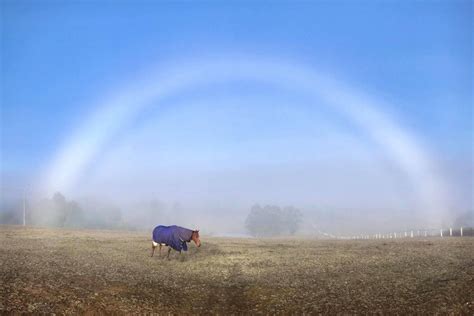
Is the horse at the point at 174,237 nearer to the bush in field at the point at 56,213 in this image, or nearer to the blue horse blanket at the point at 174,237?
the blue horse blanket at the point at 174,237

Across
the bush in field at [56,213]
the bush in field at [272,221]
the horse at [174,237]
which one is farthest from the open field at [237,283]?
the bush in field at [272,221]

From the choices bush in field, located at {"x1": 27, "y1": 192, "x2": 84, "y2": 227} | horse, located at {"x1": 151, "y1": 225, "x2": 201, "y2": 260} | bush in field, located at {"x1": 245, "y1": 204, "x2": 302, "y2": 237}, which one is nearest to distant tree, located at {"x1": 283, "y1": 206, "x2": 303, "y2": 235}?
bush in field, located at {"x1": 245, "y1": 204, "x2": 302, "y2": 237}

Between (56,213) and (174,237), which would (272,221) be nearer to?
(56,213)

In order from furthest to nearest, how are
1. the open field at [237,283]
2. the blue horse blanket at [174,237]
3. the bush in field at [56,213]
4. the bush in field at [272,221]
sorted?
the bush in field at [272,221] → the bush in field at [56,213] → the blue horse blanket at [174,237] → the open field at [237,283]

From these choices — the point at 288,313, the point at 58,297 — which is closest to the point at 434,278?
the point at 288,313

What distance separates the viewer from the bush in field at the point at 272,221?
15700 cm

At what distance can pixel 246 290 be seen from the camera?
24.5m

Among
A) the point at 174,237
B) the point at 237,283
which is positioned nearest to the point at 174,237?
the point at 174,237

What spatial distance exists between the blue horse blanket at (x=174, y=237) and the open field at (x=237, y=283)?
1.62 meters

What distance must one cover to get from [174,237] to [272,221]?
407 feet

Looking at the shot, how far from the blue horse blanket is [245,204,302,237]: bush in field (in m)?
122

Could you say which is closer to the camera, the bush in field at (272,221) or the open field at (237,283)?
the open field at (237,283)

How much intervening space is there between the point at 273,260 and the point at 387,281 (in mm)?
11031

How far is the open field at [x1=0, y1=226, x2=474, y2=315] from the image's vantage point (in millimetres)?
20438
